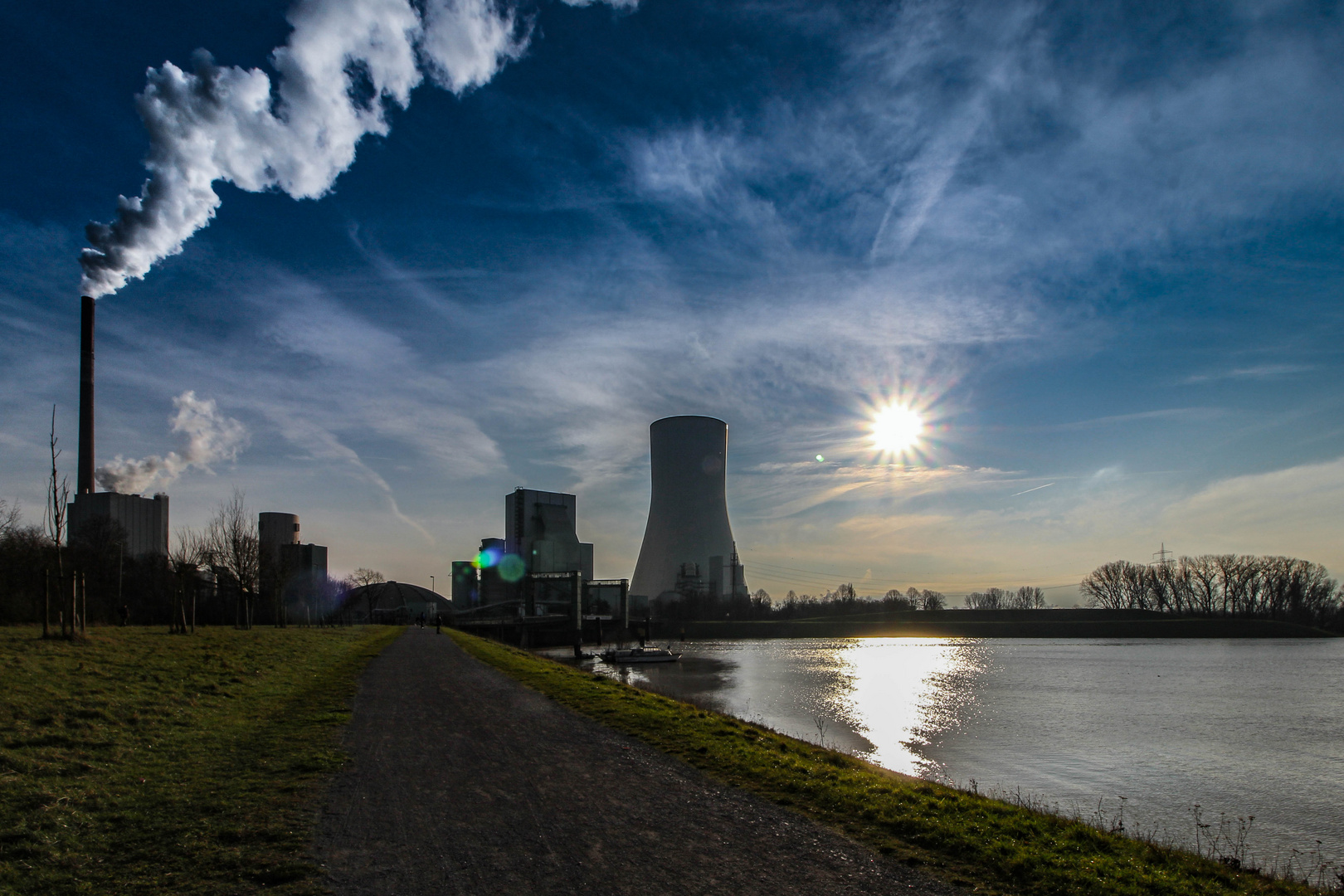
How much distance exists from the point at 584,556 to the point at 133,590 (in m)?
78.4

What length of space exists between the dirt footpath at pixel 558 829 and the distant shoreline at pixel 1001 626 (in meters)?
74.4

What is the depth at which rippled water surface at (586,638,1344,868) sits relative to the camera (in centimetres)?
1127

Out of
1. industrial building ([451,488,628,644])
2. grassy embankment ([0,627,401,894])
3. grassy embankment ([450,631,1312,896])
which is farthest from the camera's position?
industrial building ([451,488,628,644])

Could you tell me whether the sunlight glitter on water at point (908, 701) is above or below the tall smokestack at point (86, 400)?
below

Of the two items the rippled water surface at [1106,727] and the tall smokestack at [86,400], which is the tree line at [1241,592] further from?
the tall smokestack at [86,400]

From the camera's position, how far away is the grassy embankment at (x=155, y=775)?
420 cm

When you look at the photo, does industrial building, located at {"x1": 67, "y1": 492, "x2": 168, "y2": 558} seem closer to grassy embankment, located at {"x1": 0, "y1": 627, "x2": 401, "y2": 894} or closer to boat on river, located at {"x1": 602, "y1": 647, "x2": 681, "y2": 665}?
boat on river, located at {"x1": 602, "y1": 647, "x2": 681, "y2": 665}

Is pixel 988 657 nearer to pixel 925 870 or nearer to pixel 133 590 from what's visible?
pixel 925 870

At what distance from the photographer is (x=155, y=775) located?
6.30 metres

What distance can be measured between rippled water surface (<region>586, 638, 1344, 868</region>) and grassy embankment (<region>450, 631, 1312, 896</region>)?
441 centimetres

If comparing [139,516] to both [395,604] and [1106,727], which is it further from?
[1106,727]

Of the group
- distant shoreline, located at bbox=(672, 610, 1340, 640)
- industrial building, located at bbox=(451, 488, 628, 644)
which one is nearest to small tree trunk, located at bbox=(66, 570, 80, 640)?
distant shoreline, located at bbox=(672, 610, 1340, 640)

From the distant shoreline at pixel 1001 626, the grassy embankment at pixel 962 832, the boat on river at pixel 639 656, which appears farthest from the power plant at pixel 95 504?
the distant shoreline at pixel 1001 626

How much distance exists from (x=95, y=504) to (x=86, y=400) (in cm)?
4113
